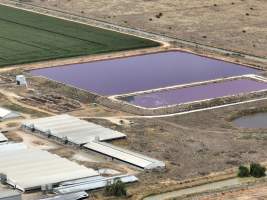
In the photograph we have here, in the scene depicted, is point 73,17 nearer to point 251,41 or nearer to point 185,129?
point 251,41

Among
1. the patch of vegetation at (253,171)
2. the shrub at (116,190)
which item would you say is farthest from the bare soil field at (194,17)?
the shrub at (116,190)

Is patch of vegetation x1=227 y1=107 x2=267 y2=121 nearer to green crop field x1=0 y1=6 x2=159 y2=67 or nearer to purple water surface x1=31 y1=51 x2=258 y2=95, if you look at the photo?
purple water surface x1=31 y1=51 x2=258 y2=95

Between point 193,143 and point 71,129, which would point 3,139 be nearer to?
point 71,129

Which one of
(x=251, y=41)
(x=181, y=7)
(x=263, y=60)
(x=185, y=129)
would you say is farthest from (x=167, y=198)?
(x=181, y=7)

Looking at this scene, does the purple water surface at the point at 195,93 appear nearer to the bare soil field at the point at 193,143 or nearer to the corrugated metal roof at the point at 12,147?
the bare soil field at the point at 193,143

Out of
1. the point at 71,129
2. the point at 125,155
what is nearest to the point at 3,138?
the point at 71,129
